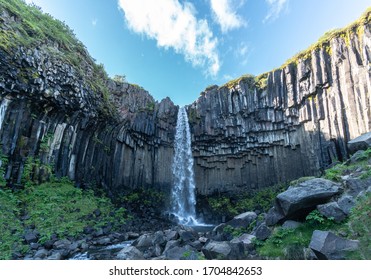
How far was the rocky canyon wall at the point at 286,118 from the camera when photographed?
62.4ft

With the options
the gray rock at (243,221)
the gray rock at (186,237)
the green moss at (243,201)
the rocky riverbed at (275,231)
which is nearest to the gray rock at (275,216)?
the rocky riverbed at (275,231)

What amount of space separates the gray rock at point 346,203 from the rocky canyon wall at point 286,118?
14.4 meters

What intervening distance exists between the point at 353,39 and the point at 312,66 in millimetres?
3718

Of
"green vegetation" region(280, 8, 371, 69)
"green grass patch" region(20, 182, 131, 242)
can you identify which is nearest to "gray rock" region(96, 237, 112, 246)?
"green grass patch" region(20, 182, 131, 242)

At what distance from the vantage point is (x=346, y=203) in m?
6.32

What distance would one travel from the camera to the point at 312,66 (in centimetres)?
2248

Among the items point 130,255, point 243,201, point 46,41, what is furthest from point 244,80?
point 130,255

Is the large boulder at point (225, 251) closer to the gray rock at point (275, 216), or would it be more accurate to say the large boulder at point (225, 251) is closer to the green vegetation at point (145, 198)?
the gray rock at point (275, 216)

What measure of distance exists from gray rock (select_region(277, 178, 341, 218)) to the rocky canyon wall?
13.8m

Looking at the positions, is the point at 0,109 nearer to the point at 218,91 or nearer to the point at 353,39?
the point at 218,91

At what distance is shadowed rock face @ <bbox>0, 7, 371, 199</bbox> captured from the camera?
1585 centimetres

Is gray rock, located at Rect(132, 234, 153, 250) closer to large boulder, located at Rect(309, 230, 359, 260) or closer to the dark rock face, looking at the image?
large boulder, located at Rect(309, 230, 359, 260)

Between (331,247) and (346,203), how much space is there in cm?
213
